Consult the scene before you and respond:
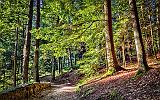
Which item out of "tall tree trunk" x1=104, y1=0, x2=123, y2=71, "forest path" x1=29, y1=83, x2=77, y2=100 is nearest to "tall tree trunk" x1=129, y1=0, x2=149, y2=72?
"forest path" x1=29, y1=83, x2=77, y2=100

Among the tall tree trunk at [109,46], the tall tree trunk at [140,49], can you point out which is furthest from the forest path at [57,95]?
the tall tree trunk at [140,49]

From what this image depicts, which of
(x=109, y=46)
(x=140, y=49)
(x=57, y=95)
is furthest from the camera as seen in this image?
(x=109, y=46)

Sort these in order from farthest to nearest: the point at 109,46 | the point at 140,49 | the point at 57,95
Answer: the point at 109,46
the point at 57,95
the point at 140,49

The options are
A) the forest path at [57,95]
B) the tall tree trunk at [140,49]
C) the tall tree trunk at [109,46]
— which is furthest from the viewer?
the tall tree trunk at [109,46]

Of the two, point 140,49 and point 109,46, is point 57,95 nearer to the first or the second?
point 109,46

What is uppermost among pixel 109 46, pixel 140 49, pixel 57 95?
pixel 109 46

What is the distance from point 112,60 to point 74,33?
2.70 metres

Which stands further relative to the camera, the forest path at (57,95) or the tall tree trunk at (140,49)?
the forest path at (57,95)

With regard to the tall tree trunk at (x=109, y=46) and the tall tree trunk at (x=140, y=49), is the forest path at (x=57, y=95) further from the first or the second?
the tall tree trunk at (x=140, y=49)

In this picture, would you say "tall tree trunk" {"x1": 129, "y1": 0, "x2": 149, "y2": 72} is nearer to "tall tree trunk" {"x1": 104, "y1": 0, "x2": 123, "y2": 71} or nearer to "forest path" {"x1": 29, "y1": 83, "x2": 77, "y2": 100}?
"forest path" {"x1": 29, "y1": 83, "x2": 77, "y2": 100}

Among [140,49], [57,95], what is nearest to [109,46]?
[57,95]

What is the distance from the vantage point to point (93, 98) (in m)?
10.8

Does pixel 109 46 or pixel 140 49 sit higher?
pixel 109 46

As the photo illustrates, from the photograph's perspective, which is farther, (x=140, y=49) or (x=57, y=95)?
(x=57, y=95)
